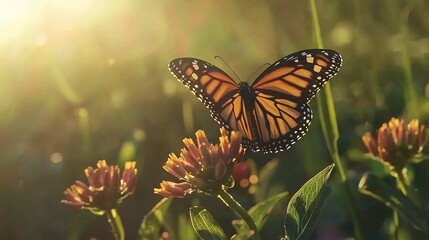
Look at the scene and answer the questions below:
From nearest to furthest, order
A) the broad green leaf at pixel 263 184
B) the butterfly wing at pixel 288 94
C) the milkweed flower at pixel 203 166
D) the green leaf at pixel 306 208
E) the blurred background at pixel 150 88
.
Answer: the green leaf at pixel 306 208, the milkweed flower at pixel 203 166, the butterfly wing at pixel 288 94, the broad green leaf at pixel 263 184, the blurred background at pixel 150 88

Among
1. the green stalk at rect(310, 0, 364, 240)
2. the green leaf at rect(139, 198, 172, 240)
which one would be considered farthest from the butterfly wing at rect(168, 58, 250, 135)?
the green leaf at rect(139, 198, 172, 240)

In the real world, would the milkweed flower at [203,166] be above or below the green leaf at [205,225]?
above

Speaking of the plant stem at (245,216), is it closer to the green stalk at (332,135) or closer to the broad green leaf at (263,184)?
the green stalk at (332,135)

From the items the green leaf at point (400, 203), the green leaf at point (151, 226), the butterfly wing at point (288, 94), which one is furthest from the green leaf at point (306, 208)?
the butterfly wing at point (288, 94)

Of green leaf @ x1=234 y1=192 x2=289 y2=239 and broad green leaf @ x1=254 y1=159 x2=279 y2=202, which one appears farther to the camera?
broad green leaf @ x1=254 y1=159 x2=279 y2=202

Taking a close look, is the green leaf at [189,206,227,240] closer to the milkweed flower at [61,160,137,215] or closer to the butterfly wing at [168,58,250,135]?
the milkweed flower at [61,160,137,215]
